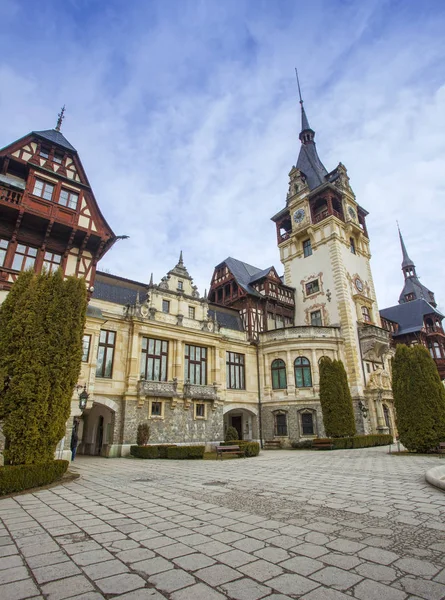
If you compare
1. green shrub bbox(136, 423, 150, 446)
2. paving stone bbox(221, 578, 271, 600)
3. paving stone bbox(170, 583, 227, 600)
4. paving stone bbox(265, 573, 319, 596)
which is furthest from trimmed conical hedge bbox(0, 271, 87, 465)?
green shrub bbox(136, 423, 150, 446)

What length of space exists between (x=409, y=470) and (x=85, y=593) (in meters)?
11.7

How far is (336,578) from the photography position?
347cm

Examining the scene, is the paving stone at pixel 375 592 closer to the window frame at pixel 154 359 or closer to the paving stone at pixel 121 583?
the paving stone at pixel 121 583

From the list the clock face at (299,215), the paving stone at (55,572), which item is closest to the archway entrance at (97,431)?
the paving stone at (55,572)

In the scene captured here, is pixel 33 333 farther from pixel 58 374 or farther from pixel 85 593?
pixel 85 593

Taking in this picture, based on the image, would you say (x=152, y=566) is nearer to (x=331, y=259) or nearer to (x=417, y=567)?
(x=417, y=567)

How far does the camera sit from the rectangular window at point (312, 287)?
3417cm

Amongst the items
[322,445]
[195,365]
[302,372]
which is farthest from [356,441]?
[195,365]

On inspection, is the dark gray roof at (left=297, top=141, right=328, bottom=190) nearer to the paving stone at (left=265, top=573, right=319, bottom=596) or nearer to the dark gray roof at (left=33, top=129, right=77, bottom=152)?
the dark gray roof at (left=33, top=129, right=77, bottom=152)

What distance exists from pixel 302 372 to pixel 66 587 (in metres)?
26.7

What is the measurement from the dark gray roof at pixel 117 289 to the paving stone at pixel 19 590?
20.5 metres

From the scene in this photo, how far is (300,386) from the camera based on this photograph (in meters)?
28.1

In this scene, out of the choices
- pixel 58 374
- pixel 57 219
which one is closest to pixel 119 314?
pixel 57 219

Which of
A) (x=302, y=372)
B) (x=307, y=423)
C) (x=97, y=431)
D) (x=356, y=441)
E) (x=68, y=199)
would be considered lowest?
(x=356, y=441)
